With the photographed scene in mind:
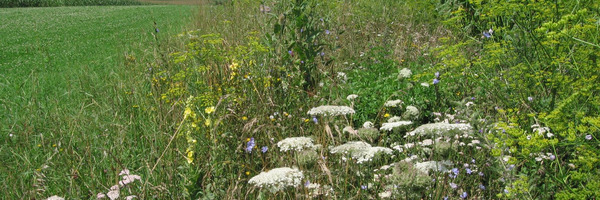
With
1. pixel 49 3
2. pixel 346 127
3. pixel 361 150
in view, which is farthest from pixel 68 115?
pixel 49 3

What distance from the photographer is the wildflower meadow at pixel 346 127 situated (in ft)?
5.85

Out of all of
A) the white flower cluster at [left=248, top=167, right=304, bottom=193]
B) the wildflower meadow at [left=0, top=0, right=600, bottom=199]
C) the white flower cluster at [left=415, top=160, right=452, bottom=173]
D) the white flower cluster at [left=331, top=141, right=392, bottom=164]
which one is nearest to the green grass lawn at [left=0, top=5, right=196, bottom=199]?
the wildflower meadow at [left=0, top=0, right=600, bottom=199]

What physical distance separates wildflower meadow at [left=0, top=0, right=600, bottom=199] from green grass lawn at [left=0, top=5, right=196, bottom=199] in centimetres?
3

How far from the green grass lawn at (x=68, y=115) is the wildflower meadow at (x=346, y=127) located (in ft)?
0.08

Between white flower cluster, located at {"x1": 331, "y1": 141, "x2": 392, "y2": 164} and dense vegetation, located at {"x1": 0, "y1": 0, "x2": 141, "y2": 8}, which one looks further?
dense vegetation, located at {"x1": 0, "y1": 0, "x2": 141, "y2": 8}

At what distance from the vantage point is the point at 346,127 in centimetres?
204

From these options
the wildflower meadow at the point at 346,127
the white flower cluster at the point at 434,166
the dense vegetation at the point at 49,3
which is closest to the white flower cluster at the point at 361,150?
the wildflower meadow at the point at 346,127

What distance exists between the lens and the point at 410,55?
4531 millimetres

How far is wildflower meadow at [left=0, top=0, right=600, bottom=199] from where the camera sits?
1782 millimetres

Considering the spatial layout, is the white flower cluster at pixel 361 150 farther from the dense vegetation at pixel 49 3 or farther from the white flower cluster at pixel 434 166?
the dense vegetation at pixel 49 3

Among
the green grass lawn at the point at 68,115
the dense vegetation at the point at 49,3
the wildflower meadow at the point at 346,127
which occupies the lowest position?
the dense vegetation at the point at 49,3

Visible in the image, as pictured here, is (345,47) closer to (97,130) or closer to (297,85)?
(297,85)

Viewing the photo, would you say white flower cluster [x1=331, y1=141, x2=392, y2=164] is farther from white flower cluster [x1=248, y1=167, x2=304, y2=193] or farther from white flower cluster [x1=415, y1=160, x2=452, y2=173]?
white flower cluster [x1=248, y1=167, x2=304, y2=193]

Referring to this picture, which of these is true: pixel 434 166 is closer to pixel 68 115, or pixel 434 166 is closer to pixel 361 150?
pixel 361 150
